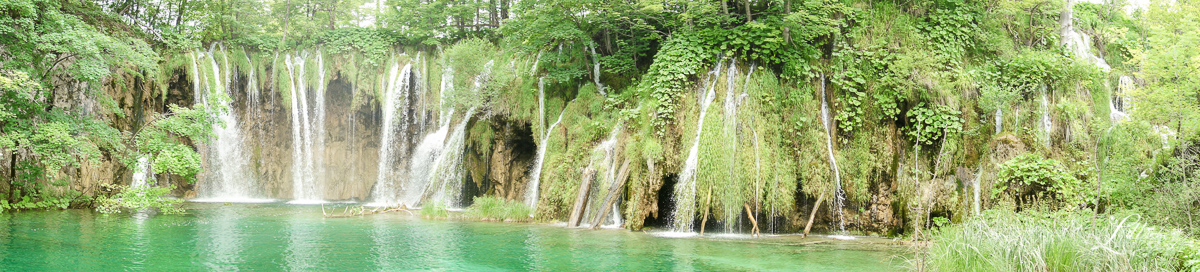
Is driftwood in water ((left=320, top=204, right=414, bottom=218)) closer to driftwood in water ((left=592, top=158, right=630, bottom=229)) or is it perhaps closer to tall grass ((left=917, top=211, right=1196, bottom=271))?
driftwood in water ((left=592, top=158, right=630, bottom=229))

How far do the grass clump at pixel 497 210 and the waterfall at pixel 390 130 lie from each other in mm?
7531

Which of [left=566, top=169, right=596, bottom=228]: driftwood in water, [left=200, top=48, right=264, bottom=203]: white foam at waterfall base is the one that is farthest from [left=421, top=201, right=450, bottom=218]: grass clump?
[left=200, top=48, right=264, bottom=203]: white foam at waterfall base

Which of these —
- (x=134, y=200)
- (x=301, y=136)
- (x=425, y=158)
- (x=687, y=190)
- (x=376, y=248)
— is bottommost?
(x=376, y=248)

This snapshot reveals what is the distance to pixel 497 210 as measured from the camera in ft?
51.9

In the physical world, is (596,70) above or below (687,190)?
above

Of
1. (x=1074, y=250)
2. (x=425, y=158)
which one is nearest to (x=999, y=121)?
(x=1074, y=250)

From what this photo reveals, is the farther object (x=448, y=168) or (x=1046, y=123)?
(x=448, y=168)

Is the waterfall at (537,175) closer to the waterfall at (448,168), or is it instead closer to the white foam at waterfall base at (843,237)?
the waterfall at (448,168)

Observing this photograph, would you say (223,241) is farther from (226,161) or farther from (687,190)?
(226,161)

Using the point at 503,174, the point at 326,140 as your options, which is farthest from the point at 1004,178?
the point at 326,140

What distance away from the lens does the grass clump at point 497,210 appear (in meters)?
15.5

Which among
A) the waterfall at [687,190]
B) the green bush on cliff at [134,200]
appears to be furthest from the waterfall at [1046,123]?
the green bush on cliff at [134,200]

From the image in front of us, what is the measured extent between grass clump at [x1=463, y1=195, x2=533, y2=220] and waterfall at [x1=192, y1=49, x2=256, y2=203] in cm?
1104

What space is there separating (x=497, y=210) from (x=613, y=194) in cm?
361
